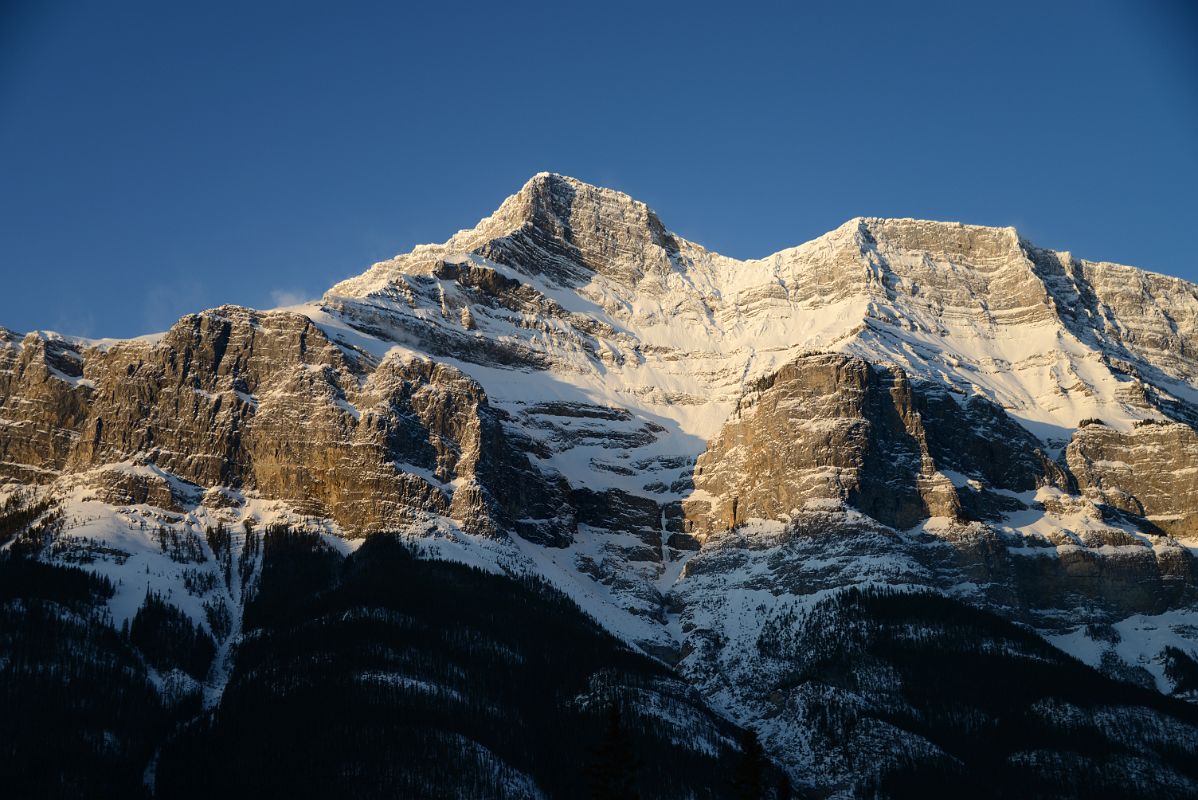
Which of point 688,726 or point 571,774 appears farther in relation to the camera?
point 688,726

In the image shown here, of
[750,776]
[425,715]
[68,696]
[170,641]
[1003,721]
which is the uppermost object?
[170,641]

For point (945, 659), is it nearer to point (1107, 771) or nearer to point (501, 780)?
point (1107, 771)

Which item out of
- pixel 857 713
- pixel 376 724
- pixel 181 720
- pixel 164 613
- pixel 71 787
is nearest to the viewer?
pixel 71 787

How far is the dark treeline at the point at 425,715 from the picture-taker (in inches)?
6218

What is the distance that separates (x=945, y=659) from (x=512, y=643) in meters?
51.7

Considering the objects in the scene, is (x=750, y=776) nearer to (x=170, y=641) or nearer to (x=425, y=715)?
(x=425, y=715)

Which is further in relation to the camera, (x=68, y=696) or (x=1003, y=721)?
(x=1003, y=721)

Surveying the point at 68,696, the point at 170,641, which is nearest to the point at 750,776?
the point at 68,696

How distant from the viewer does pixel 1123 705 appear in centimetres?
18988

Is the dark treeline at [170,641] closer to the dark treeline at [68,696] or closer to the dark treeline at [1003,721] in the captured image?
the dark treeline at [68,696]

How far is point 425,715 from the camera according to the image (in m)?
168

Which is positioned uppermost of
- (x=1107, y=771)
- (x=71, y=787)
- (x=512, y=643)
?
(x=512, y=643)

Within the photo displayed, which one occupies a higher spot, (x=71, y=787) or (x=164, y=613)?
(x=164, y=613)

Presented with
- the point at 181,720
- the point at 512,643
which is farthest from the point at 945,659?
the point at 181,720
